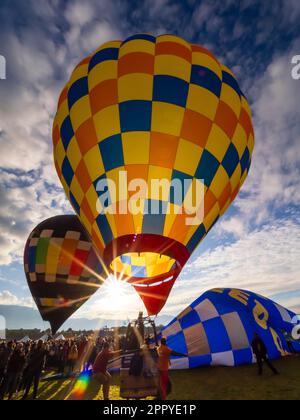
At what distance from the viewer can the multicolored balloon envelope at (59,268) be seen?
14.0 metres

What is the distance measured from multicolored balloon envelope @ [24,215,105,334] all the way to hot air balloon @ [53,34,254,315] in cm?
595

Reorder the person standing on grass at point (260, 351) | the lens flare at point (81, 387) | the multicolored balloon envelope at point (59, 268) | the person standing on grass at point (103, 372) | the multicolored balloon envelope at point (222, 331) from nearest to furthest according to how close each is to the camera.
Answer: the person standing on grass at point (103, 372) < the lens flare at point (81, 387) < the person standing on grass at point (260, 351) < the multicolored balloon envelope at point (222, 331) < the multicolored balloon envelope at point (59, 268)

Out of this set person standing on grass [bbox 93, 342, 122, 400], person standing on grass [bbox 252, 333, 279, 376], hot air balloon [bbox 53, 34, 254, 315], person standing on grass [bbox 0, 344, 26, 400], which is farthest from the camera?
hot air balloon [bbox 53, 34, 254, 315]

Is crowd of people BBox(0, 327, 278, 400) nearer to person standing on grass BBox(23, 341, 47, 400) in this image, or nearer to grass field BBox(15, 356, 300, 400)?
person standing on grass BBox(23, 341, 47, 400)

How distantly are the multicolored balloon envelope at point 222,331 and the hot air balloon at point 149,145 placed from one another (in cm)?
111

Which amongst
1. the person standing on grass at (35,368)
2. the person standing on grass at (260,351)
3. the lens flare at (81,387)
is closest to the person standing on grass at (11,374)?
the person standing on grass at (35,368)

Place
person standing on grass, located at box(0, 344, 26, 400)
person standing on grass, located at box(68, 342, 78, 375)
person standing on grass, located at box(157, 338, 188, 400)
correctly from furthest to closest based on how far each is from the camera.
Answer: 1. person standing on grass, located at box(68, 342, 78, 375)
2. person standing on grass, located at box(0, 344, 26, 400)
3. person standing on grass, located at box(157, 338, 188, 400)

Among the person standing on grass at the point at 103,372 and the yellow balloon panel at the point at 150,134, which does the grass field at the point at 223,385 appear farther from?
the yellow balloon panel at the point at 150,134

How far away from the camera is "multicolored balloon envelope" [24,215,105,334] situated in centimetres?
1398

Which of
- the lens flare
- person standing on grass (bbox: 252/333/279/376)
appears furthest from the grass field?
person standing on grass (bbox: 252/333/279/376)

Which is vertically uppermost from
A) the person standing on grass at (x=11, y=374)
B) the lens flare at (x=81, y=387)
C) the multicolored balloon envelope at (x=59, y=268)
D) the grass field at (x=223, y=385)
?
the multicolored balloon envelope at (x=59, y=268)
